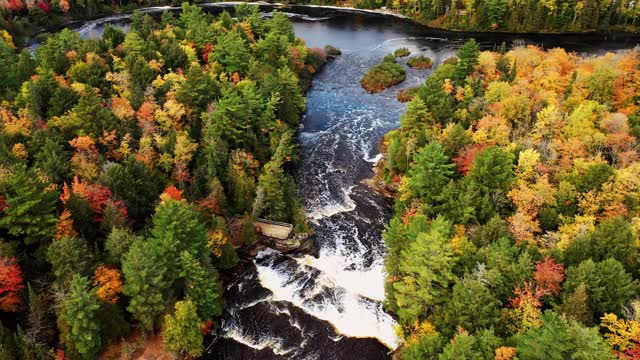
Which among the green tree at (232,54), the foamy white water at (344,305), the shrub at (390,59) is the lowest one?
the foamy white water at (344,305)

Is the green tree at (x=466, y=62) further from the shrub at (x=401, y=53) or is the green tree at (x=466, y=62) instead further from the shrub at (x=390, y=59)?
the shrub at (x=401, y=53)

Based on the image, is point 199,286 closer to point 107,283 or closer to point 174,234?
point 174,234

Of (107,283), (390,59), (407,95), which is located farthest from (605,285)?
(390,59)

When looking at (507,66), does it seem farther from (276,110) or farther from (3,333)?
(3,333)

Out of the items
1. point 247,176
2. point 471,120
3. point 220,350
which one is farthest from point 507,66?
point 220,350

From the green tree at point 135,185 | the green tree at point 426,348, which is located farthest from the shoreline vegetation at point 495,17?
the green tree at point 426,348
